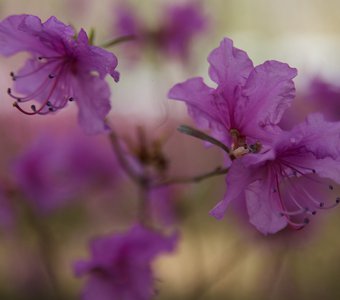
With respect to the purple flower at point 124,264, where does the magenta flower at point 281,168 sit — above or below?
above

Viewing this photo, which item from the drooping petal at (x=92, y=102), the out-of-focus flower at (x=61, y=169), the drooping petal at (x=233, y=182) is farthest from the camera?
the out-of-focus flower at (x=61, y=169)

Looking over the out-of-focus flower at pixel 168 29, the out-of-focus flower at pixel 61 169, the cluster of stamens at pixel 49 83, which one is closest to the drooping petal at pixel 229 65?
the cluster of stamens at pixel 49 83

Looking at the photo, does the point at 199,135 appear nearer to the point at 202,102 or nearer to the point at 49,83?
the point at 202,102

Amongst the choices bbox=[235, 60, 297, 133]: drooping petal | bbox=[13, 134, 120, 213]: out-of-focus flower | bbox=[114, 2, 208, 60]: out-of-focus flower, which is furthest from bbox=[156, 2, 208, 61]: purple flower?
bbox=[235, 60, 297, 133]: drooping petal

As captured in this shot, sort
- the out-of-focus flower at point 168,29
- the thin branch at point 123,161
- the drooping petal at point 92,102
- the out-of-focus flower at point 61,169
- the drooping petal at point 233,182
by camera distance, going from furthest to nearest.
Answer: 1. the out-of-focus flower at point 168,29
2. the out-of-focus flower at point 61,169
3. the thin branch at point 123,161
4. the drooping petal at point 92,102
5. the drooping petal at point 233,182

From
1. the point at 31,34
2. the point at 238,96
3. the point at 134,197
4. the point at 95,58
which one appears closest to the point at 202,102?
the point at 238,96

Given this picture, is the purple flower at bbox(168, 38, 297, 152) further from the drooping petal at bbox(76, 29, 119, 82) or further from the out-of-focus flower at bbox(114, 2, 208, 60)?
the out-of-focus flower at bbox(114, 2, 208, 60)

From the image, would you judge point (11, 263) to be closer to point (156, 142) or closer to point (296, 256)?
point (296, 256)

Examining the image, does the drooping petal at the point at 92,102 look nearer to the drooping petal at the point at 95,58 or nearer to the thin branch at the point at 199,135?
the drooping petal at the point at 95,58

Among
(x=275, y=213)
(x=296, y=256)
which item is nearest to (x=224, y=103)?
(x=275, y=213)
